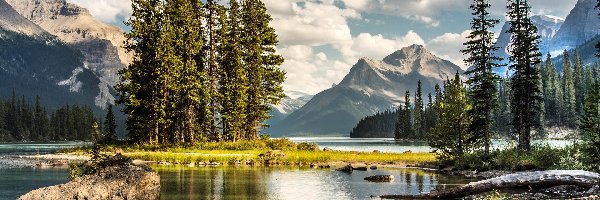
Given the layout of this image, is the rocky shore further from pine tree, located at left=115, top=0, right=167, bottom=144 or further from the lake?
pine tree, located at left=115, top=0, right=167, bottom=144

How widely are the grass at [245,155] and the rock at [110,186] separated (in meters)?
33.5

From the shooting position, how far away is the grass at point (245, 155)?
61906 millimetres

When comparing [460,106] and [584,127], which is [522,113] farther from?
[584,127]

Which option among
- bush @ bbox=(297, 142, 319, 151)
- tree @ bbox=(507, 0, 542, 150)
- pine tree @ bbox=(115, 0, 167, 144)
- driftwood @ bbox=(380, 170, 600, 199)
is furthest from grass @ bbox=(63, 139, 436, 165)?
driftwood @ bbox=(380, 170, 600, 199)

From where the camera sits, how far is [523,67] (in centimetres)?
5881

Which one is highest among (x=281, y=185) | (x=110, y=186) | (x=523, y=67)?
(x=523, y=67)

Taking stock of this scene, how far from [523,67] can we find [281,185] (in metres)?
34.8

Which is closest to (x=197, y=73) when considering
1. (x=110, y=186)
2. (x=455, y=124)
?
(x=455, y=124)

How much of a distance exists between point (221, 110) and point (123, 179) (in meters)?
53.7

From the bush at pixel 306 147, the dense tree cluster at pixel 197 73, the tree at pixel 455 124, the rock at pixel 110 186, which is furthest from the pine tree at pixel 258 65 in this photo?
the rock at pixel 110 186

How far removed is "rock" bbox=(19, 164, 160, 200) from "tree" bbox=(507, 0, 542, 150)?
42.9 metres

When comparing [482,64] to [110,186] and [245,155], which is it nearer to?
[245,155]

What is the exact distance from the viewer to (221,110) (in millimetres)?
79688

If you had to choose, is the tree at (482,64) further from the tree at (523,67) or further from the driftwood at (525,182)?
the driftwood at (525,182)
